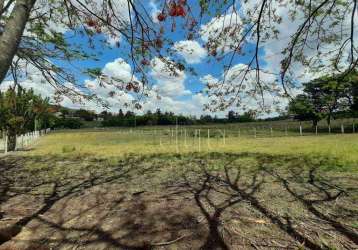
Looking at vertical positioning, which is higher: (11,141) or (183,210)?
(11,141)

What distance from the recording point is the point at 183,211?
5.80 m

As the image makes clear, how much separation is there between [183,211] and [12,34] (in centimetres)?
388

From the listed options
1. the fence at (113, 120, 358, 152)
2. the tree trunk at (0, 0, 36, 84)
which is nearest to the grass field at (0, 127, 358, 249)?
the tree trunk at (0, 0, 36, 84)

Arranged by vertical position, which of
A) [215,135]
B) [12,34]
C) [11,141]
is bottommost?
[215,135]

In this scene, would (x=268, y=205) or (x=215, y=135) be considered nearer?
(x=268, y=205)

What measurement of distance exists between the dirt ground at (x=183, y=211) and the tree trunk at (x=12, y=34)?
254cm

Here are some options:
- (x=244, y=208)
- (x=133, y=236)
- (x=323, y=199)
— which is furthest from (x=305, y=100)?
(x=133, y=236)

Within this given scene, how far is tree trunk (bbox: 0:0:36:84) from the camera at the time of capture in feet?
9.61

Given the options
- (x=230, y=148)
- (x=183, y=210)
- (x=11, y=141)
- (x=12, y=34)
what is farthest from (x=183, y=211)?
(x=11, y=141)

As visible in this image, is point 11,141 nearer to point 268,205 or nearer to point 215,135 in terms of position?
point 268,205

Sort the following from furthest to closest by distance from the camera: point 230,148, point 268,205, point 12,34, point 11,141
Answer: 1. point 11,141
2. point 230,148
3. point 268,205
4. point 12,34

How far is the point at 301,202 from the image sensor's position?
629 cm

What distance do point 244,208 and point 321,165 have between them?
6.46m

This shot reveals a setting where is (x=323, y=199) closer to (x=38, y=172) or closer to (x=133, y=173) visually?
(x=133, y=173)
